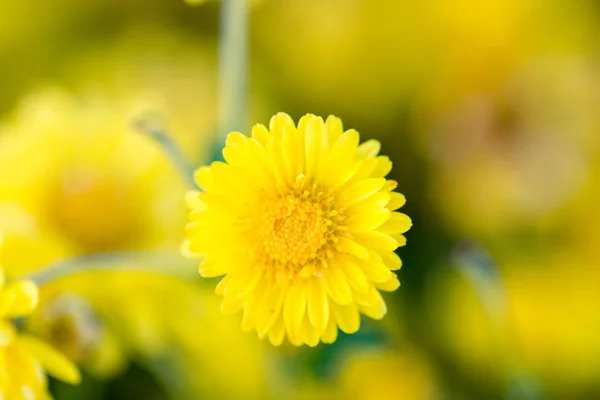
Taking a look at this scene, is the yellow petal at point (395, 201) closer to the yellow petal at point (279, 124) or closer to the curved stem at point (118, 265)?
the yellow petal at point (279, 124)

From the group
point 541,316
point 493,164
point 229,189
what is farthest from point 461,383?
point 229,189

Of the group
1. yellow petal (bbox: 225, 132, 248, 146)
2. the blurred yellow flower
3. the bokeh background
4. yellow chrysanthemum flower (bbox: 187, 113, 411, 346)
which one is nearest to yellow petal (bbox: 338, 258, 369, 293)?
yellow chrysanthemum flower (bbox: 187, 113, 411, 346)

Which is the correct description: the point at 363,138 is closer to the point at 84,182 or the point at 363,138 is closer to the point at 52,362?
the point at 84,182

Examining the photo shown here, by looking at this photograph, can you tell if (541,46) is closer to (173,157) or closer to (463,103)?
(463,103)

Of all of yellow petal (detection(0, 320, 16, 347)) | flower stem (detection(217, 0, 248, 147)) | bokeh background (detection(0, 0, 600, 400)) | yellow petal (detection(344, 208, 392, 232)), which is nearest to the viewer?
yellow petal (detection(344, 208, 392, 232))

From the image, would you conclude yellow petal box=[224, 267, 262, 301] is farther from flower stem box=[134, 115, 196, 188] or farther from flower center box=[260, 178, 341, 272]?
flower stem box=[134, 115, 196, 188]

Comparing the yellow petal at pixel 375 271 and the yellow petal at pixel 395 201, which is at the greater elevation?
the yellow petal at pixel 395 201

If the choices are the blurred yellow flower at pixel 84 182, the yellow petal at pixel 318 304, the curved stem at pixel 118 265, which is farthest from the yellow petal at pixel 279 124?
the blurred yellow flower at pixel 84 182
